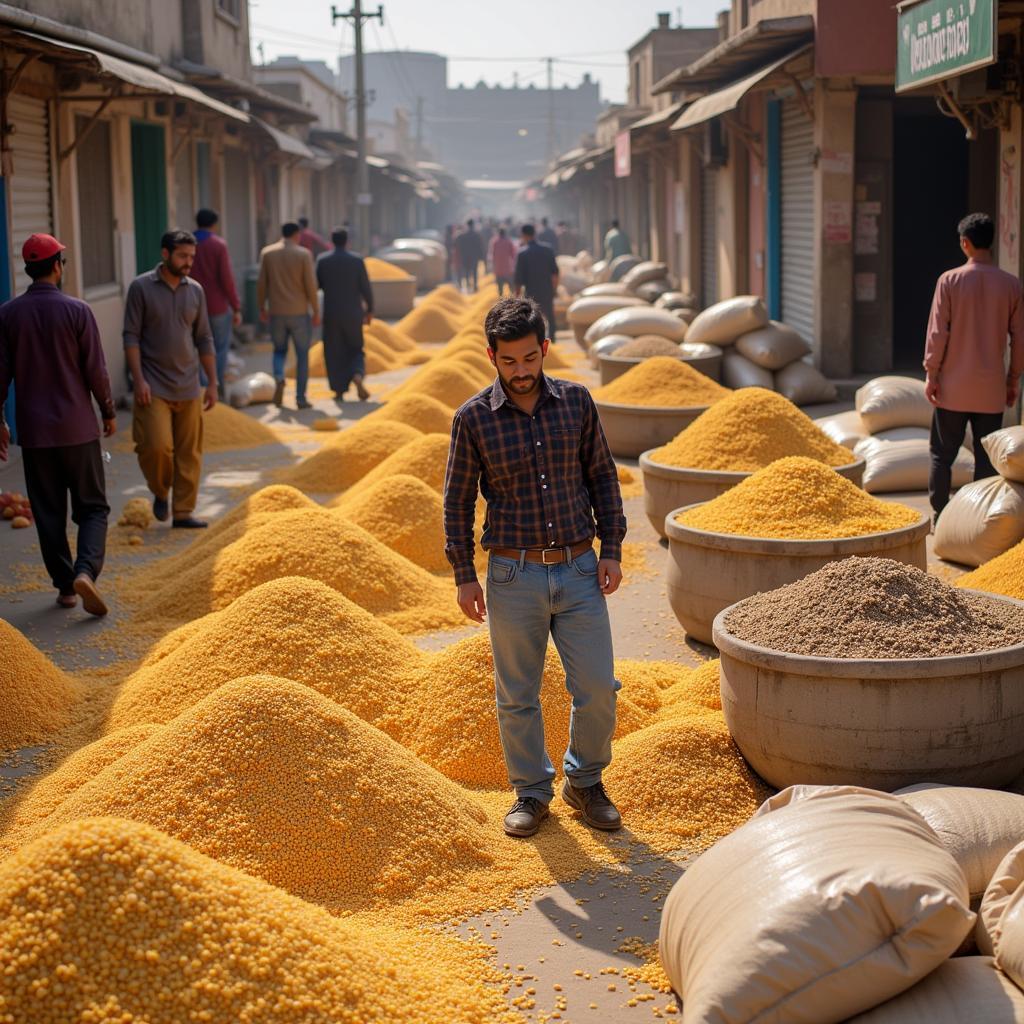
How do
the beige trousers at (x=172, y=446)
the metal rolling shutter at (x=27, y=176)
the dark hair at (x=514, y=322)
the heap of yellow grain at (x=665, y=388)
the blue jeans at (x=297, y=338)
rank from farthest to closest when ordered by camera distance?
the blue jeans at (x=297, y=338)
the metal rolling shutter at (x=27, y=176)
the heap of yellow grain at (x=665, y=388)
the beige trousers at (x=172, y=446)
the dark hair at (x=514, y=322)

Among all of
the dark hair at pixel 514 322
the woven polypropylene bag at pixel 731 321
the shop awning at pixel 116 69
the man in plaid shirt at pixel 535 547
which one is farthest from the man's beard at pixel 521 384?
the woven polypropylene bag at pixel 731 321

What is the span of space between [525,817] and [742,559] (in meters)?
1.87

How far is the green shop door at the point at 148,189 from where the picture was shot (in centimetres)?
1794

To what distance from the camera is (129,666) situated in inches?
253

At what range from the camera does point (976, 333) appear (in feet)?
26.6

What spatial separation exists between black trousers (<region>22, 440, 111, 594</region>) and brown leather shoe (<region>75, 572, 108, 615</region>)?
→ 0.20 metres

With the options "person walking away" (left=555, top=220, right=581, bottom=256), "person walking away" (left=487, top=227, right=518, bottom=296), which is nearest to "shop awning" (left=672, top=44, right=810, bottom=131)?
Answer: "person walking away" (left=487, top=227, right=518, bottom=296)

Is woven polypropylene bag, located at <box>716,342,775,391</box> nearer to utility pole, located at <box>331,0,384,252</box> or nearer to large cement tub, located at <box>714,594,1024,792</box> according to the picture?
large cement tub, located at <box>714,594,1024,792</box>

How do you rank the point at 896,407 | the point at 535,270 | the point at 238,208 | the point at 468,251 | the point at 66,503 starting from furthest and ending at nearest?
the point at 468,251 < the point at 238,208 < the point at 535,270 < the point at 896,407 < the point at 66,503

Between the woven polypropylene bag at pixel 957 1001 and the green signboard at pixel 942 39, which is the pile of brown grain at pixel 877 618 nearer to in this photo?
the woven polypropylene bag at pixel 957 1001

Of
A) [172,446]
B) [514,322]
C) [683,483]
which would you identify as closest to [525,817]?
[514,322]

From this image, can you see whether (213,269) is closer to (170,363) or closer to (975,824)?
(170,363)

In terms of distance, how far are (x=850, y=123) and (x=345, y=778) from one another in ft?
38.5

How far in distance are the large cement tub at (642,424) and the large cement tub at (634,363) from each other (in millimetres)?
2099
